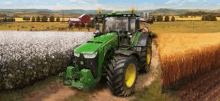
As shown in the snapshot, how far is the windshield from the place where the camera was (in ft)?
26.1

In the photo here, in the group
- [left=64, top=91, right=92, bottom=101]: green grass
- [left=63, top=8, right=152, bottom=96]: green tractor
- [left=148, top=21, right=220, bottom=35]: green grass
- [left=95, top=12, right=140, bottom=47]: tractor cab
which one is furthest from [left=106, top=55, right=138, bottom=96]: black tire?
[left=148, top=21, right=220, bottom=35]: green grass

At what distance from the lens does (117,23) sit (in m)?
7.98

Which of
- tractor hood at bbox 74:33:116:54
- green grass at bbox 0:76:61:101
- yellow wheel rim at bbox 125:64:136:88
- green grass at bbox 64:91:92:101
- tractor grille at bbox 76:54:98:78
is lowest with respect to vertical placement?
green grass at bbox 64:91:92:101

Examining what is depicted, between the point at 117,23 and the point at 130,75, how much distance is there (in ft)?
7.34

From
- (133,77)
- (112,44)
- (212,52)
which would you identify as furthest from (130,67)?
(212,52)

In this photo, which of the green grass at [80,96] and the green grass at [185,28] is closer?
the green grass at [80,96]

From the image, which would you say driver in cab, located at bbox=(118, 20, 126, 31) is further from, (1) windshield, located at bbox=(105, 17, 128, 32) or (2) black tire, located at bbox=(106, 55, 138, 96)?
(2) black tire, located at bbox=(106, 55, 138, 96)

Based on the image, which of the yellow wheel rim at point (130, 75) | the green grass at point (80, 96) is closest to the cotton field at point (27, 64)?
the green grass at point (80, 96)

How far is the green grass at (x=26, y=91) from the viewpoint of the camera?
6.32 meters

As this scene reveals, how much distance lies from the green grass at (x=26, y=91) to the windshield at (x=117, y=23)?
3023 mm

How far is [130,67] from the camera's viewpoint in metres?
6.80

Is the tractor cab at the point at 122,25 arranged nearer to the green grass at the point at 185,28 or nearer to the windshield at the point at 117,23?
the windshield at the point at 117,23

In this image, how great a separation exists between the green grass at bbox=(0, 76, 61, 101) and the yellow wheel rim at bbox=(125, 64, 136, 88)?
117 inches

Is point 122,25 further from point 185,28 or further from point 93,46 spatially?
point 185,28
